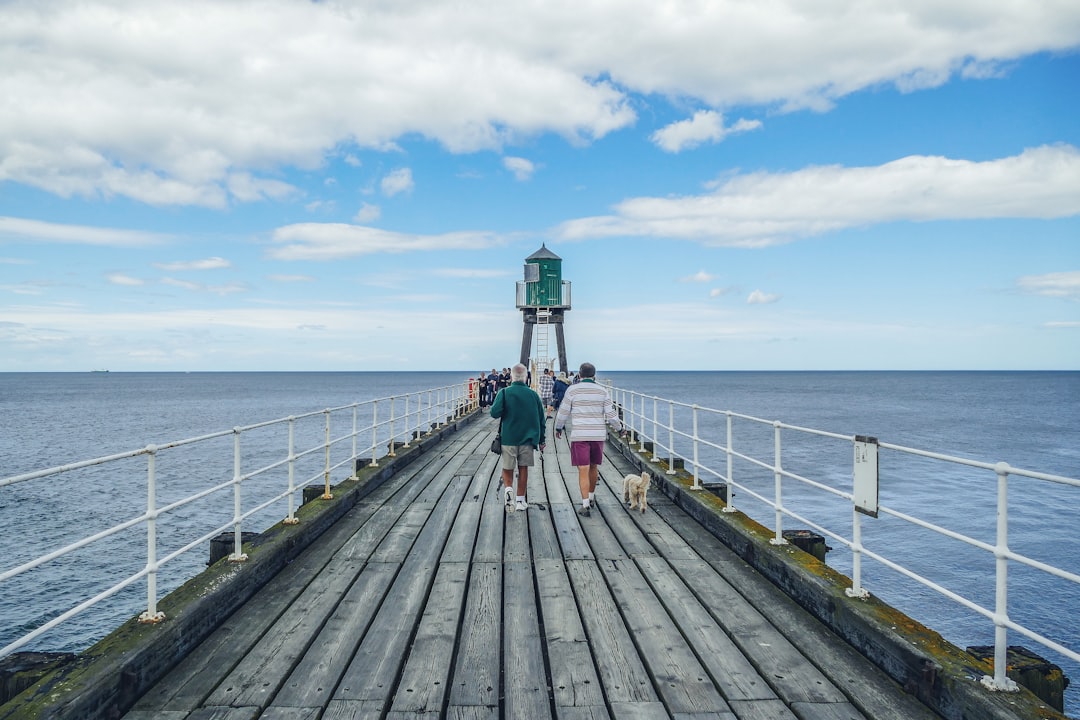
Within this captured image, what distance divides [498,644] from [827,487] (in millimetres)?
2381

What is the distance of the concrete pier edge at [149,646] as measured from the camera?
3.14 metres

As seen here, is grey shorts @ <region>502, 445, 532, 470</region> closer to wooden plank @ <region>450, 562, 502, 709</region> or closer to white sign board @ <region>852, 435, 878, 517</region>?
wooden plank @ <region>450, 562, 502, 709</region>

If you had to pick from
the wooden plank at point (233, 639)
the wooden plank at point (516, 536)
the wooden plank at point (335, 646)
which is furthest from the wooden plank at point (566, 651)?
the wooden plank at point (233, 639)

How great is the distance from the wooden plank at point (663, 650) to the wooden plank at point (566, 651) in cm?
33

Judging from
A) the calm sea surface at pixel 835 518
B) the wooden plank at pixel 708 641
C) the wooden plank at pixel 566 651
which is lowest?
the calm sea surface at pixel 835 518

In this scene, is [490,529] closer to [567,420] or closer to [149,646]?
[567,420]

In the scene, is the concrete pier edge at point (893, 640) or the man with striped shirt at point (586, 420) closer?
the concrete pier edge at point (893, 640)

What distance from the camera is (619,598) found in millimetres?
4996

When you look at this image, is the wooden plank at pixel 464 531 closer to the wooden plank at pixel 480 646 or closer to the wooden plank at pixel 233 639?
the wooden plank at pixel 480 646

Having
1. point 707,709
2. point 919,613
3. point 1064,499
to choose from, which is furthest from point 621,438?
point 1064,499

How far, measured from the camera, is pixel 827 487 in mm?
4637

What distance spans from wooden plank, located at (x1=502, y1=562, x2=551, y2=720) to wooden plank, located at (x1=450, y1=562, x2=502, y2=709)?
0.18ft

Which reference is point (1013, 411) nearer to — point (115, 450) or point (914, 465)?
point (914, 465)

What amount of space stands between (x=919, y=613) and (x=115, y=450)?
39.7m
